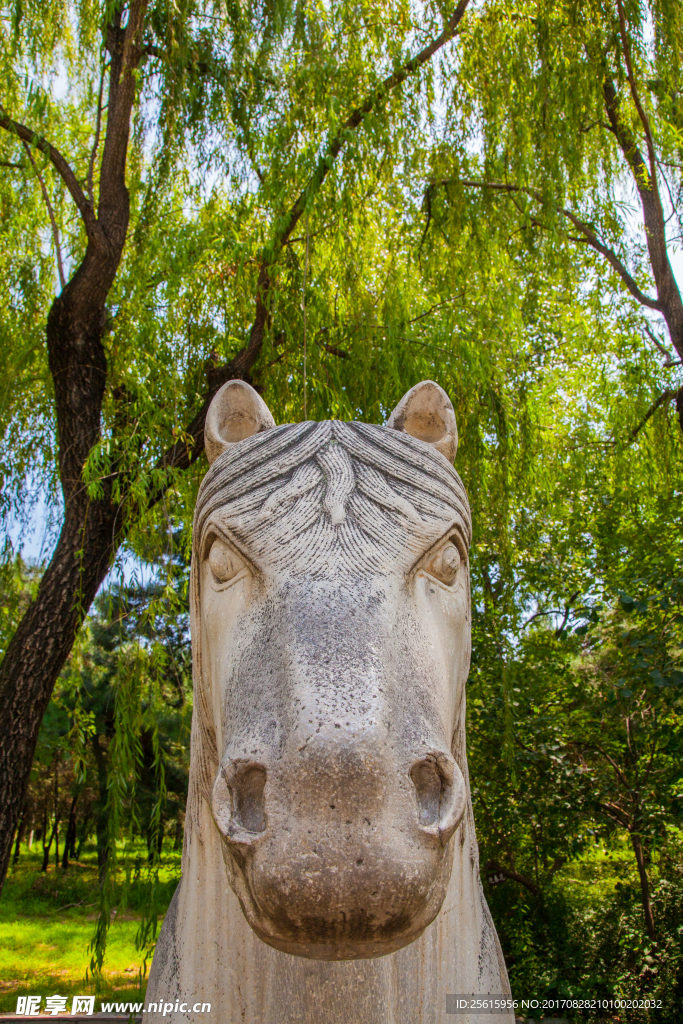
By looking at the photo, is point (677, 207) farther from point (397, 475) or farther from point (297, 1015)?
point (297, 1015)

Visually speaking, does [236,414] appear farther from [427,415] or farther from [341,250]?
[341,250]

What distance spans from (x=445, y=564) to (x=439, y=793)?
482 millimetres

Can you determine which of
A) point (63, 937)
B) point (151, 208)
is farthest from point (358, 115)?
point (63, 937)

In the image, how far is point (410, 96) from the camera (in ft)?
16.4

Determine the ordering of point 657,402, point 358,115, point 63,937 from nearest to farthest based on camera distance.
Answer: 1. point 358,115
2. point 657,402
3. point 63,937

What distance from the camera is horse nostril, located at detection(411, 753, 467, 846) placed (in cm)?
100

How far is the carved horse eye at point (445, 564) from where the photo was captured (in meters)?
1.39

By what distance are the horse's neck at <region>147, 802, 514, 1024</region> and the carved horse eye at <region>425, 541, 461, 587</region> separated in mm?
563

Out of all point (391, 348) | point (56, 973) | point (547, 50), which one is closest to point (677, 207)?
point (547, 50)

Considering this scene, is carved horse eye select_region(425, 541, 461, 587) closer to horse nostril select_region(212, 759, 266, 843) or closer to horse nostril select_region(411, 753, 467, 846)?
horse nostril select_region(411, 753, 467, 846)

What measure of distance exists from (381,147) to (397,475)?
423 centimetres

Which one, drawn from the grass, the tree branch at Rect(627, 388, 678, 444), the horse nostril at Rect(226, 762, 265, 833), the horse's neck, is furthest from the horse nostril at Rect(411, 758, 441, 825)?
the tree branch at Rect(627, 388, 678, 444)

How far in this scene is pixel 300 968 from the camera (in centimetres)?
131

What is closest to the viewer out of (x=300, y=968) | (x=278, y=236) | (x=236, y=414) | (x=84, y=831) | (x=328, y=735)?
(x=328, y=735)
